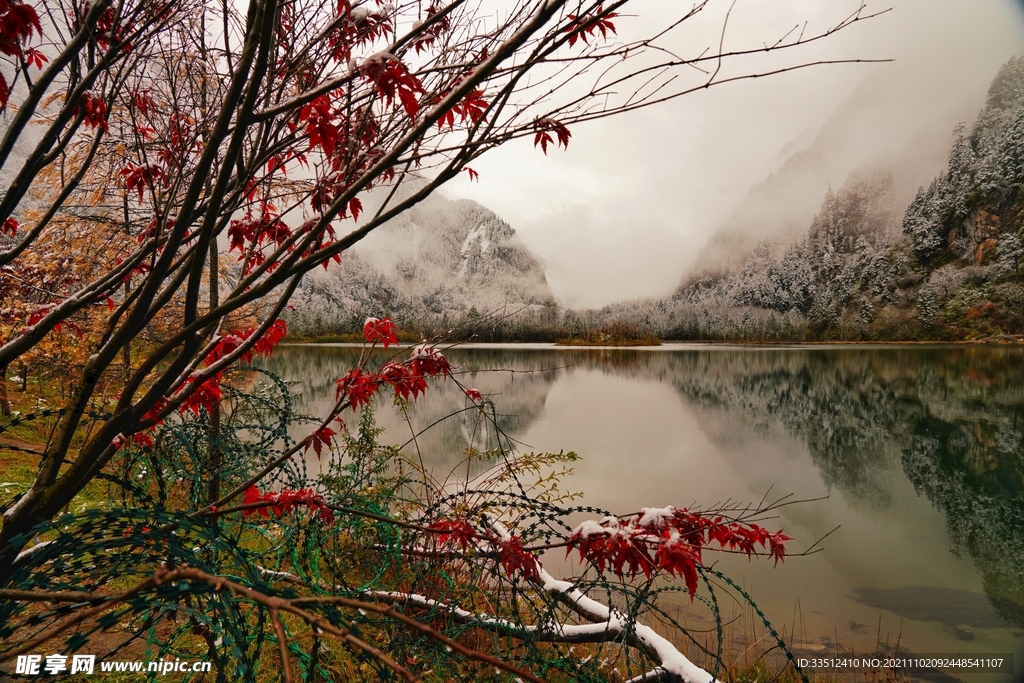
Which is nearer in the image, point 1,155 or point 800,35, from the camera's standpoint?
point 800,35

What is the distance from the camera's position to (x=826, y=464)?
10.8 m

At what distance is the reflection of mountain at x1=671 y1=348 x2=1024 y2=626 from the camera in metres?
7.85

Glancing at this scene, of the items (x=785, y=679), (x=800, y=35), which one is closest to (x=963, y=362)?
(x=785, y=679)

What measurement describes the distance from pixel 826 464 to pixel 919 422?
545 centimetres

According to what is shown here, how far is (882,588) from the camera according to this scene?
604cm

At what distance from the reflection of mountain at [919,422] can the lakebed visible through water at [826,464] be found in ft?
0.17

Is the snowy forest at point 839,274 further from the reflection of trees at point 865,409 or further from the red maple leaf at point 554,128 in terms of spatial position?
the red maple leaf at point 554,128

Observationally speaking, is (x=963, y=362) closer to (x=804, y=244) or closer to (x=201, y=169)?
(x=804, y=244)

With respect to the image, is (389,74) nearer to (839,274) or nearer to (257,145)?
(257,145)

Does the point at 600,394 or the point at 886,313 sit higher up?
the point at 886,313

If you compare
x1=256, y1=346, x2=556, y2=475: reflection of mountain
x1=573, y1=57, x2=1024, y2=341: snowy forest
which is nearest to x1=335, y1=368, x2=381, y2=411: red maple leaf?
x1=256, y1=346, x2=556, y2=475: reflection of mountain

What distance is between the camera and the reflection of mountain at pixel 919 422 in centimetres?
785

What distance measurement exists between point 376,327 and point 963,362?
30.2 m

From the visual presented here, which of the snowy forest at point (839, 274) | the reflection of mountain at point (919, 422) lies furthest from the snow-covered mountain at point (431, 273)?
the reflection of mountain at point (919, 422)
